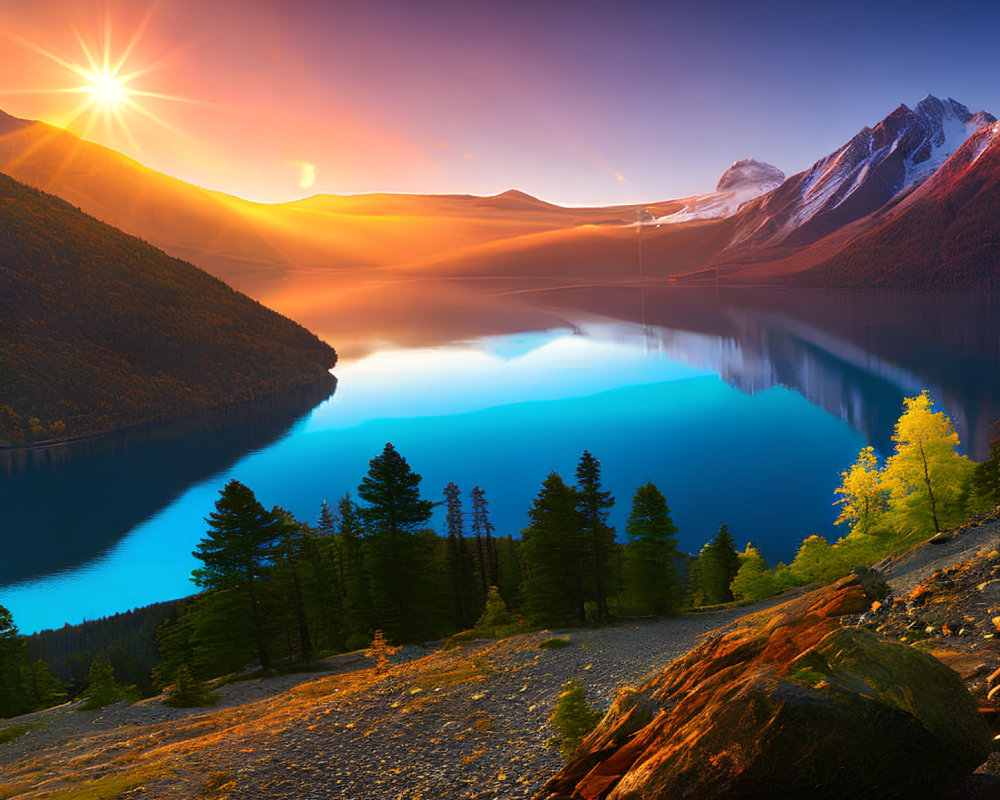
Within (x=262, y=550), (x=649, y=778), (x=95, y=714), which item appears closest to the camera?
(x=649, y=778)

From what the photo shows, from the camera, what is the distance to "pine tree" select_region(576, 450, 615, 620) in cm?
3666

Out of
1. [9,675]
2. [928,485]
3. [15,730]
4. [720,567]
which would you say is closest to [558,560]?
[928,485]

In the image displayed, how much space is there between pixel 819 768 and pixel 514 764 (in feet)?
32.3

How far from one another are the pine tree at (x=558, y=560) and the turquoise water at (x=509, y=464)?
55033mm

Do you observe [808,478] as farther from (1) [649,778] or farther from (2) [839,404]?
(1) [649,778]

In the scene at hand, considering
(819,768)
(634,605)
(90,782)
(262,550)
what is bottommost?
(634,605)

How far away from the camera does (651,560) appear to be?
125 ft

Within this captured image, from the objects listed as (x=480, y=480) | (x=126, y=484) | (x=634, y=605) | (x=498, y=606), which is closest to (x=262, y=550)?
(x=498, y=606)

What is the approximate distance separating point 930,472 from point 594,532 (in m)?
20.4

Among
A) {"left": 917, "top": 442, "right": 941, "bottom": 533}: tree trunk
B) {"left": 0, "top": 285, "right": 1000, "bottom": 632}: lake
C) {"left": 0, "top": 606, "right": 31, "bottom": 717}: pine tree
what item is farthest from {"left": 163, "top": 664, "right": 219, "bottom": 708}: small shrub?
{"left": 0, "top": 285, "right": 1000, "bottom": 632}: lake

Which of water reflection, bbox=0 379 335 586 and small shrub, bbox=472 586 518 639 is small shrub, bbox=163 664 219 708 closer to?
small shrub, bbox=472 586 518 639

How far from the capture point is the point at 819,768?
6.85 m

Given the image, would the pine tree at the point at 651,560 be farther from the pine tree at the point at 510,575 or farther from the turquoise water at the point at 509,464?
the turquoise water at the point at 509,464

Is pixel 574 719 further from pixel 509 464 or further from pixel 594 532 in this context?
pixel 509 464
